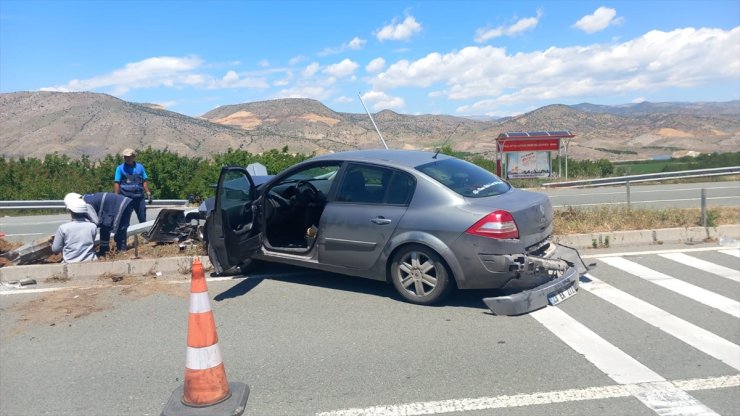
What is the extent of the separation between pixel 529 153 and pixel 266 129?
57423 millimetres

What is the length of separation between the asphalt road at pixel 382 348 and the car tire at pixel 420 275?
0.14 metres

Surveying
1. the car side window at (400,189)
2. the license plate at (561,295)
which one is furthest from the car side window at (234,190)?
the license plate at (561,295)

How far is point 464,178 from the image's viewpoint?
6.48 m

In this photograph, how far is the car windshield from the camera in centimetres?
620

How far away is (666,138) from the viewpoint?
2576 inches

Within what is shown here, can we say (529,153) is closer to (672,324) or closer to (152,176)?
(152,176)

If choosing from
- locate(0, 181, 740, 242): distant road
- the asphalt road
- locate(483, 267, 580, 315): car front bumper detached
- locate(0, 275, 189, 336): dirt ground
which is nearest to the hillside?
locate(0, 181, 740, 242): distant road

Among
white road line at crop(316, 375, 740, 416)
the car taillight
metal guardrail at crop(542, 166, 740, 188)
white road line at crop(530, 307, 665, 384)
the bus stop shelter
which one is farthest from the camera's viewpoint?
the bus stop shelter

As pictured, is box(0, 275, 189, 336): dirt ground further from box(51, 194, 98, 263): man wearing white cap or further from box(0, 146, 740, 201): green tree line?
box(0, 146, 740, 201): green tree line

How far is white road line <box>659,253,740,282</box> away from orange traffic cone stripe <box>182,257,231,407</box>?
19.8 feet

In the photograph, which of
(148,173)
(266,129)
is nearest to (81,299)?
(148,173)

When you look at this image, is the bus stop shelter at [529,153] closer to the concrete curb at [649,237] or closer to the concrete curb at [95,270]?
the concrete curb at [649,237]

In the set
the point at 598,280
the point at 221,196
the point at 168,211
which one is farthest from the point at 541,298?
the point at 168,211

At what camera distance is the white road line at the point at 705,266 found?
23.3 ft
